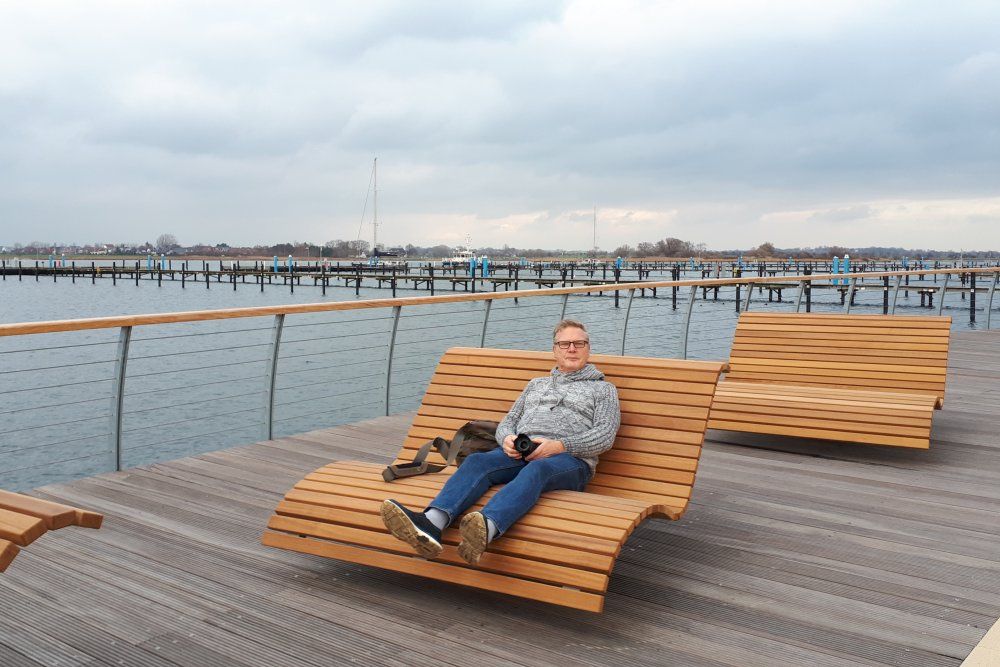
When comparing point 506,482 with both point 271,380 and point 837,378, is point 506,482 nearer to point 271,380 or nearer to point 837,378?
point 271,380

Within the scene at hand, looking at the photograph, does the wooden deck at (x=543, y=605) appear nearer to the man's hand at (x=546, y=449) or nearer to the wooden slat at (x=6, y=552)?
the man's hand at (x=546, y=449)

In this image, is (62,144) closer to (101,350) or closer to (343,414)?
(101,350)

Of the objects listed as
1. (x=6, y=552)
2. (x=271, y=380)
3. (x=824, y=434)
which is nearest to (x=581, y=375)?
(x=824, y=434)

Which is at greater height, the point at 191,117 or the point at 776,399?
the point at 191,117

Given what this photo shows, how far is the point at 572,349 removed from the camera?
11.6 feet

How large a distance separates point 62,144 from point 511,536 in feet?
93.7

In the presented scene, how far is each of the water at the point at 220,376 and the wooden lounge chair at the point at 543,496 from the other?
780mm

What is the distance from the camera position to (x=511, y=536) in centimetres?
271

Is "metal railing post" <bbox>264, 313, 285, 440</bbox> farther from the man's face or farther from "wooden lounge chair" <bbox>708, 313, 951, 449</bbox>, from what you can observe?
"wooden lounge chair" <bbox>708, 313, 951, 449</bbox>

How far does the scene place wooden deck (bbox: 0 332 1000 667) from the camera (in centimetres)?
248

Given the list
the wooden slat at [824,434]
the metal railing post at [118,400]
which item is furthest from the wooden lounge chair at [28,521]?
the wooden slat at [824,434]

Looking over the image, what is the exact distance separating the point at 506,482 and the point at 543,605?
47 cm

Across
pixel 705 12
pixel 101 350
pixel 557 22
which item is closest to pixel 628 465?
pixel 705 12

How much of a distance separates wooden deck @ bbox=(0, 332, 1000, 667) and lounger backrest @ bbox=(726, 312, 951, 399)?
1.25 m
